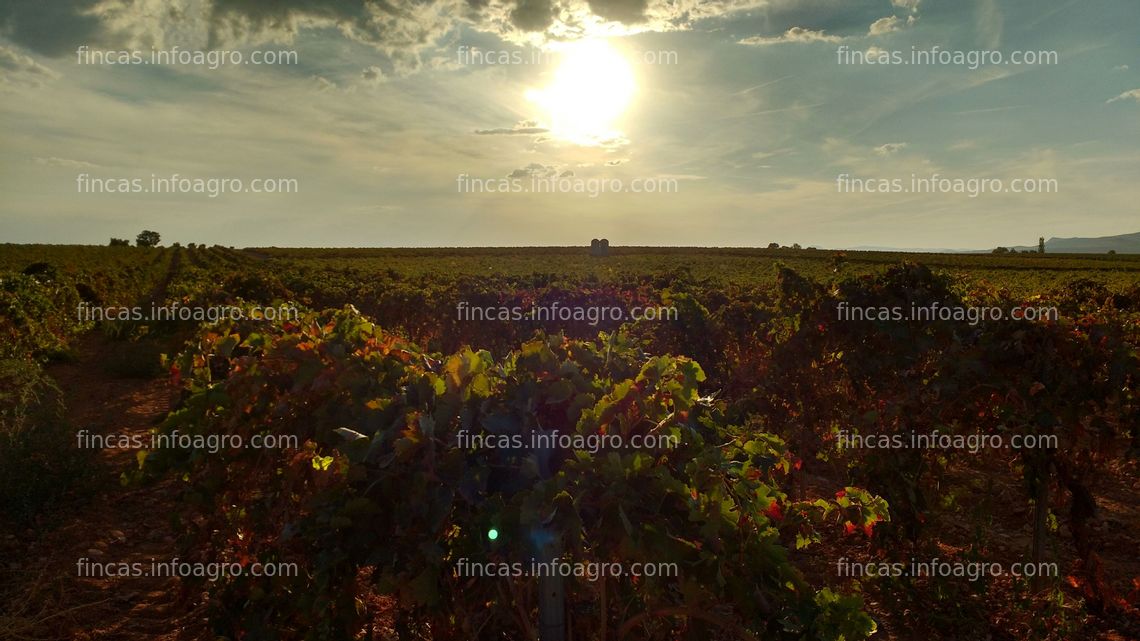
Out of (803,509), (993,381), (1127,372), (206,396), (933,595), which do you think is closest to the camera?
(803,509)

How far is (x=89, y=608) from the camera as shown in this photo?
17.4 ft

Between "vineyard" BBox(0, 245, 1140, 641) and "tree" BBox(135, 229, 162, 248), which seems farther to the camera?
"tree" BBox(135, 229, 162, 248)

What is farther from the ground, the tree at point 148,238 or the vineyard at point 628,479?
the tree at point 148,238

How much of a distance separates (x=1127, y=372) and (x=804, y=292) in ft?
8.05

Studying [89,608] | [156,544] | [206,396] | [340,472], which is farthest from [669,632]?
[156,544]

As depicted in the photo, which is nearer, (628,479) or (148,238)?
(628,479)

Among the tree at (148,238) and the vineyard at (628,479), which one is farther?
the tree at (148,238)

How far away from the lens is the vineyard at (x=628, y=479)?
7.51 ft

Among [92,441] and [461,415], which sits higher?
[461,415]

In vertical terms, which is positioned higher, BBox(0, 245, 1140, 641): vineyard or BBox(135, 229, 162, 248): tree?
BBox(135, 229, 162, 248): tree

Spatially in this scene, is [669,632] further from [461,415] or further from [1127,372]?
[1127,372]

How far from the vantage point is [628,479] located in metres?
2.30

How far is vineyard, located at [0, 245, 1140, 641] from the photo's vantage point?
7.51 feet

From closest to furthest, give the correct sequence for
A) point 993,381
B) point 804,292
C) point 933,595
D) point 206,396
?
point 206,396, point 993,381, point 933,595, point 804,292
